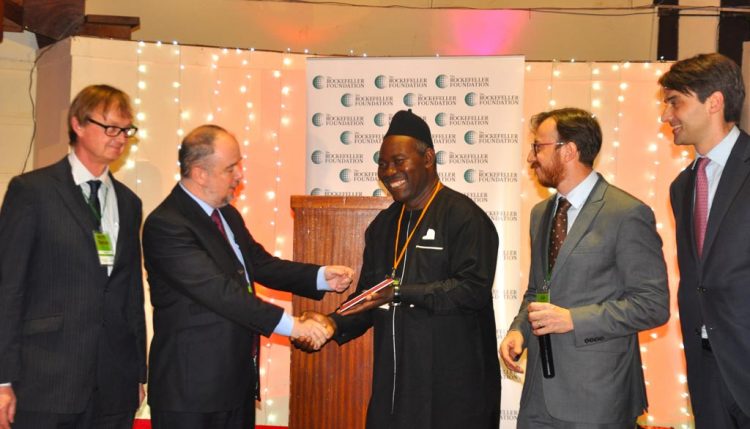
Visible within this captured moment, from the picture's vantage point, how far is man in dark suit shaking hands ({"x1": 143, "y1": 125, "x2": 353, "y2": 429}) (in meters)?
3.17

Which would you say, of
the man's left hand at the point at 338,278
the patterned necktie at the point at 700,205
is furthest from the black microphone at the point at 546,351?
the man's left hand at the point at 338,278

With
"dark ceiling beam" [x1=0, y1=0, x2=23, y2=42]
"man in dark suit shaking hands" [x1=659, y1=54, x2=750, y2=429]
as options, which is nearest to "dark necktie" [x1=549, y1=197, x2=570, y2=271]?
"man in dark suit shaking hands" [x1=659, y1=54, x2=750, y2=429]

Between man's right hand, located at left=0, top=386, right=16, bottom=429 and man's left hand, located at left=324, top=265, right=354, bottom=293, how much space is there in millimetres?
1525

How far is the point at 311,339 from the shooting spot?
3.48m

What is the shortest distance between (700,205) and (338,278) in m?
1.73

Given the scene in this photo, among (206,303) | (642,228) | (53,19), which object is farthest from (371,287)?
(53,19)

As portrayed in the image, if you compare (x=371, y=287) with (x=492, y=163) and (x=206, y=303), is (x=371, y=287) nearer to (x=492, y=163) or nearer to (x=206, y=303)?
(x=206, y=303)

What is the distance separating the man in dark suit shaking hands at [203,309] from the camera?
3166 mm

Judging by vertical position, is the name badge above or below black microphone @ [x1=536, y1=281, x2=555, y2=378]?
above

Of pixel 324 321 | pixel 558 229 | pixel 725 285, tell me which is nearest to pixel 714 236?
pixel 725 285

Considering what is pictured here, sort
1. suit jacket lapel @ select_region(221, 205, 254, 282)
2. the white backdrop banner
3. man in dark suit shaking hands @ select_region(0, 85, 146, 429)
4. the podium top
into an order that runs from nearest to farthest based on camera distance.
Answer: man in dark suit shaking hands @ select_region(0, 85, 146, 429) → suit jacket lapel @ select_region(221, 205, 254, 282) → the podium top → the white backdrop banner

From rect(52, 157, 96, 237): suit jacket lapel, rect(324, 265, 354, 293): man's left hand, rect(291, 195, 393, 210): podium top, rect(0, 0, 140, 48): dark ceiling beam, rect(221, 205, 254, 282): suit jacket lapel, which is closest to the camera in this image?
rect(52, 157, 96, 237): suit jacket lapel

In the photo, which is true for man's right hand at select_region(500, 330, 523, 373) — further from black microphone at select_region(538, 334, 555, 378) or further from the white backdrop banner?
the white backdrop banner

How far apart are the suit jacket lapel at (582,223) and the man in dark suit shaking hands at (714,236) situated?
13.6 inches
